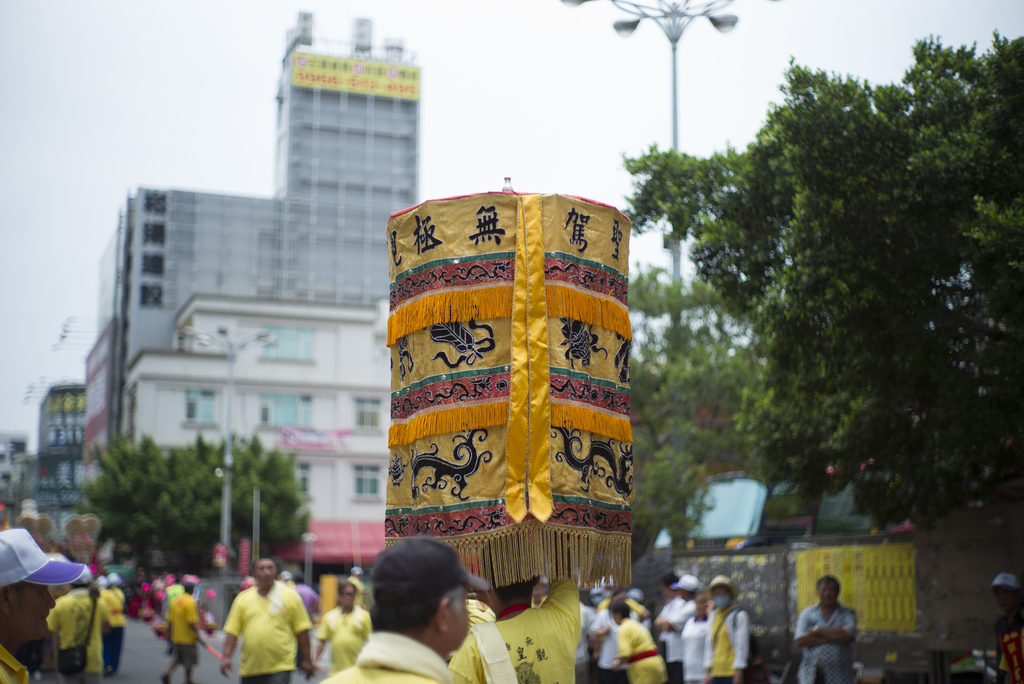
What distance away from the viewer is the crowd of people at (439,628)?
8.65ft

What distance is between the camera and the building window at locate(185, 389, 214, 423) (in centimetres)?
5144

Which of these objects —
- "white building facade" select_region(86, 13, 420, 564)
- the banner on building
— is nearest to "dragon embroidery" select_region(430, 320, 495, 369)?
"white building facade" select_region(86, 13, 420, 564)

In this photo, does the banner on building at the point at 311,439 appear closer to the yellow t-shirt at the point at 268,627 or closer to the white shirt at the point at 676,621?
the white shirt at the point at 676,621

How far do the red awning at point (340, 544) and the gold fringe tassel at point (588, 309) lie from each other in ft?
142

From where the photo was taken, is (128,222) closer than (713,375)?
No

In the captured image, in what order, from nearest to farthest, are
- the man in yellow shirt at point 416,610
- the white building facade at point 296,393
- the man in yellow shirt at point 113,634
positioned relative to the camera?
the man in yellow shirt at point 416,610 < the man in yellow shirt at point 113,634 < the white building facade at point 296,393

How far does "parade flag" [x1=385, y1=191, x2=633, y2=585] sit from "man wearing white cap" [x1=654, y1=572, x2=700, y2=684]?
7.60 metres

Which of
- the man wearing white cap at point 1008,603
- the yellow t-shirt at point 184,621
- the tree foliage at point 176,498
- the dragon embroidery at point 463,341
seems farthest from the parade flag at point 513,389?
the tree foliage at point 176,498

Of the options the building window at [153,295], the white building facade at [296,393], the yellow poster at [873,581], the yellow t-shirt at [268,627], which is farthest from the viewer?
the building window at [153,295]

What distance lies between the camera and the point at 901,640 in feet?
35.4

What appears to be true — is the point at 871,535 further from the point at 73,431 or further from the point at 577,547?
the point at 73,431

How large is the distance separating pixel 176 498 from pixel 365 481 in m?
10.3

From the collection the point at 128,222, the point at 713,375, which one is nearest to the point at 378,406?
the point at 128,222

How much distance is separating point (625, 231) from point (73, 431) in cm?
7968
